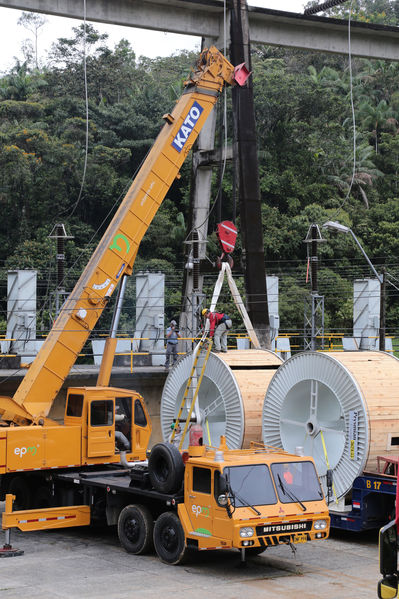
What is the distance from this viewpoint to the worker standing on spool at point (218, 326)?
17547 mm

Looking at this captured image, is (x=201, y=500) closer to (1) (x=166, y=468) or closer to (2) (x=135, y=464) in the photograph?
(1) (x=166, y=468)

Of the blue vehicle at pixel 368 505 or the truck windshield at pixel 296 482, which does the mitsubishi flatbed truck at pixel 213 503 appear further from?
the blue vehicle at pixel 368 505

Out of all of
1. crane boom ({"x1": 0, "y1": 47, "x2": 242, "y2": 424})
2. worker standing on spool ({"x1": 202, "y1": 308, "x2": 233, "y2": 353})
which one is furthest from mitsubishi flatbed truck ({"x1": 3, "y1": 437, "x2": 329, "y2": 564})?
worker standing on spool ({"x1": 202, "y1": 308, "x2": 233, "y2": 353})

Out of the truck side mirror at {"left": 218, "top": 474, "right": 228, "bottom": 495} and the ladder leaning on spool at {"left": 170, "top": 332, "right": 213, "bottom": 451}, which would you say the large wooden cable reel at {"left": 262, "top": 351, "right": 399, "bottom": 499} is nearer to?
the ladder leaning on spool at {"left": 170, "top": 332, "right": 213, "bottom": 451}

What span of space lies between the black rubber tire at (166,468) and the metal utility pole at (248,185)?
12.1 metres

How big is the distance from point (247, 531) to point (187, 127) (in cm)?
989

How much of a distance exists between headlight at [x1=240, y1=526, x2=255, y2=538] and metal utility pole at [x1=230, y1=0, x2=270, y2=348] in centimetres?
1355

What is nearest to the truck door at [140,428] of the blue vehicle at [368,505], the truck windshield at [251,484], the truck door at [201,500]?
the truck door at [201,500]

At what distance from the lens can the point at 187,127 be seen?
61.1ft

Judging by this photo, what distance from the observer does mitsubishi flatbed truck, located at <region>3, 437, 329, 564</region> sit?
1196cm

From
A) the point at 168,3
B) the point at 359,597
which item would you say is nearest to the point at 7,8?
the point at 168,3

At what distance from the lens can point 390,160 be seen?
60.0m

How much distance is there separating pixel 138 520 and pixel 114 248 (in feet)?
19.0

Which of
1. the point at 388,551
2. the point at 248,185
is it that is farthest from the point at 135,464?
the point at 248,185
